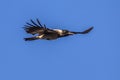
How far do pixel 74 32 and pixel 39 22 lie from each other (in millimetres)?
2086

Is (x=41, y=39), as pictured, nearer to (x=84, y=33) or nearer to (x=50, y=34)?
(x=50, y=34)

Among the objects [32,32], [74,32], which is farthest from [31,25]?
[74,32]

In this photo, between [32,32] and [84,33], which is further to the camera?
[84,33]

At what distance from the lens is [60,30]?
22297mm

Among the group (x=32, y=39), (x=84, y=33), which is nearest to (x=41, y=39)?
(x=32, y=39)

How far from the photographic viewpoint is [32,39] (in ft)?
72.6

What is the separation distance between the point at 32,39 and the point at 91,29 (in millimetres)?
2359

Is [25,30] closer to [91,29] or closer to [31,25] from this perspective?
[31,25]

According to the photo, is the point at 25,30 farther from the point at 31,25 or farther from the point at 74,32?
the point at 74,32

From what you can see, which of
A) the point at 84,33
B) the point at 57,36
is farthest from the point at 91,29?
the point at 57,36

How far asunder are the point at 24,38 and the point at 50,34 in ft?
3.51

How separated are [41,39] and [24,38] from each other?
74cm

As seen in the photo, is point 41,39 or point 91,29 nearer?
point 41,39

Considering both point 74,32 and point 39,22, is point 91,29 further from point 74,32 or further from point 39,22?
point 39,22
